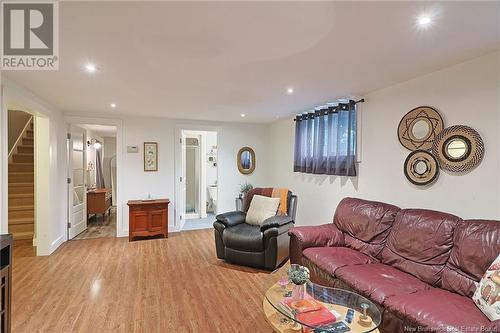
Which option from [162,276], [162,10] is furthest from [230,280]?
[162,10]

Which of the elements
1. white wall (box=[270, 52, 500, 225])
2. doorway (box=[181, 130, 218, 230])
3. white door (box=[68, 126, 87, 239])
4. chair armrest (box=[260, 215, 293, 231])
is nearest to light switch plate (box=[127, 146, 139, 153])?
white door (box=[68, 126, 87, 239])

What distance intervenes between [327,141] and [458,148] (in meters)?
1.69

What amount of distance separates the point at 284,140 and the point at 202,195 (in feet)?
8.28

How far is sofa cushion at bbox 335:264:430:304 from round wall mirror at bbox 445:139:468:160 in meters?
1.13

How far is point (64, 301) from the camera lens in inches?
101

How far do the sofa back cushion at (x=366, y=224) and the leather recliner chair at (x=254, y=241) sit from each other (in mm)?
742

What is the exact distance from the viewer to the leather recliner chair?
10.8ft

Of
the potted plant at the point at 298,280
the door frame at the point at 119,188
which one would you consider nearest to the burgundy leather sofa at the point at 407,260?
the potted plant at the point at 298,280

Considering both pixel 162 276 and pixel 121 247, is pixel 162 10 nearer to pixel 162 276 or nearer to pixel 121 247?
pixel 162 276

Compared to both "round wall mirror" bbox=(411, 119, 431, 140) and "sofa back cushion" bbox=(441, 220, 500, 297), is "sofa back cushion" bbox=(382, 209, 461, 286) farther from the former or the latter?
"round wall mirror" bbox=(411, 119, 431, 140)

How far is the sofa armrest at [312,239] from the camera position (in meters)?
2.91

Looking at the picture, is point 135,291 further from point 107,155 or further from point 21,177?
point 107,155

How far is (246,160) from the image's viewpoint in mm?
5789

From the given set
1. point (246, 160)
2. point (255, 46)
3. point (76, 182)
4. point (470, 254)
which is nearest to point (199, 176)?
point (246, 160)
